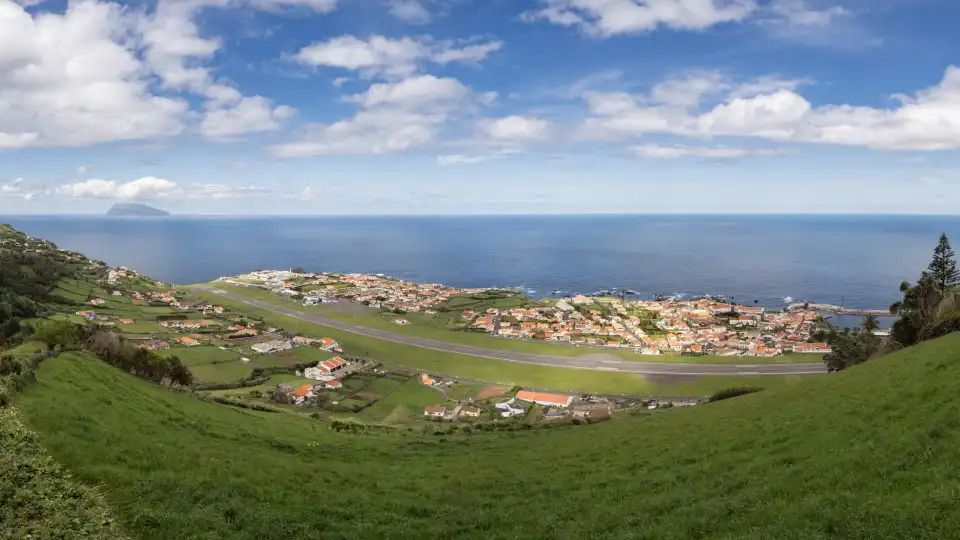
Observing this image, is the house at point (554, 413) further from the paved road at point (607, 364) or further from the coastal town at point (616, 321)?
the coastal town at point (616, 321)

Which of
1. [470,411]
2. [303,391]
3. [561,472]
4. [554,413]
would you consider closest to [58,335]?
[303,391]

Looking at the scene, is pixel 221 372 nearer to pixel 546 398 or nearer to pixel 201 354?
pixel 201 354

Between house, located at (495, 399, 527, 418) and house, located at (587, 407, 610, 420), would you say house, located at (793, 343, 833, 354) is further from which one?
house, located at (495, 399, 527, 418)

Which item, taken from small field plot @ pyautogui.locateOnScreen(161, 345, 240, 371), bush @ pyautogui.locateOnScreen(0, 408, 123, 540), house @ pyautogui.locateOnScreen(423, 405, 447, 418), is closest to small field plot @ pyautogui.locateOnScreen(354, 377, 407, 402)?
house @ pyautogui.locateOnScreen(423, 405, 447, 418)

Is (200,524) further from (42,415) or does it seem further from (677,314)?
(677,314)

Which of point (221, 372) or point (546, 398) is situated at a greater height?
point (221, 372)

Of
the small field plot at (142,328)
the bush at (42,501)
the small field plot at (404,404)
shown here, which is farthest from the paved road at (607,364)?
the bush at (42,501)
